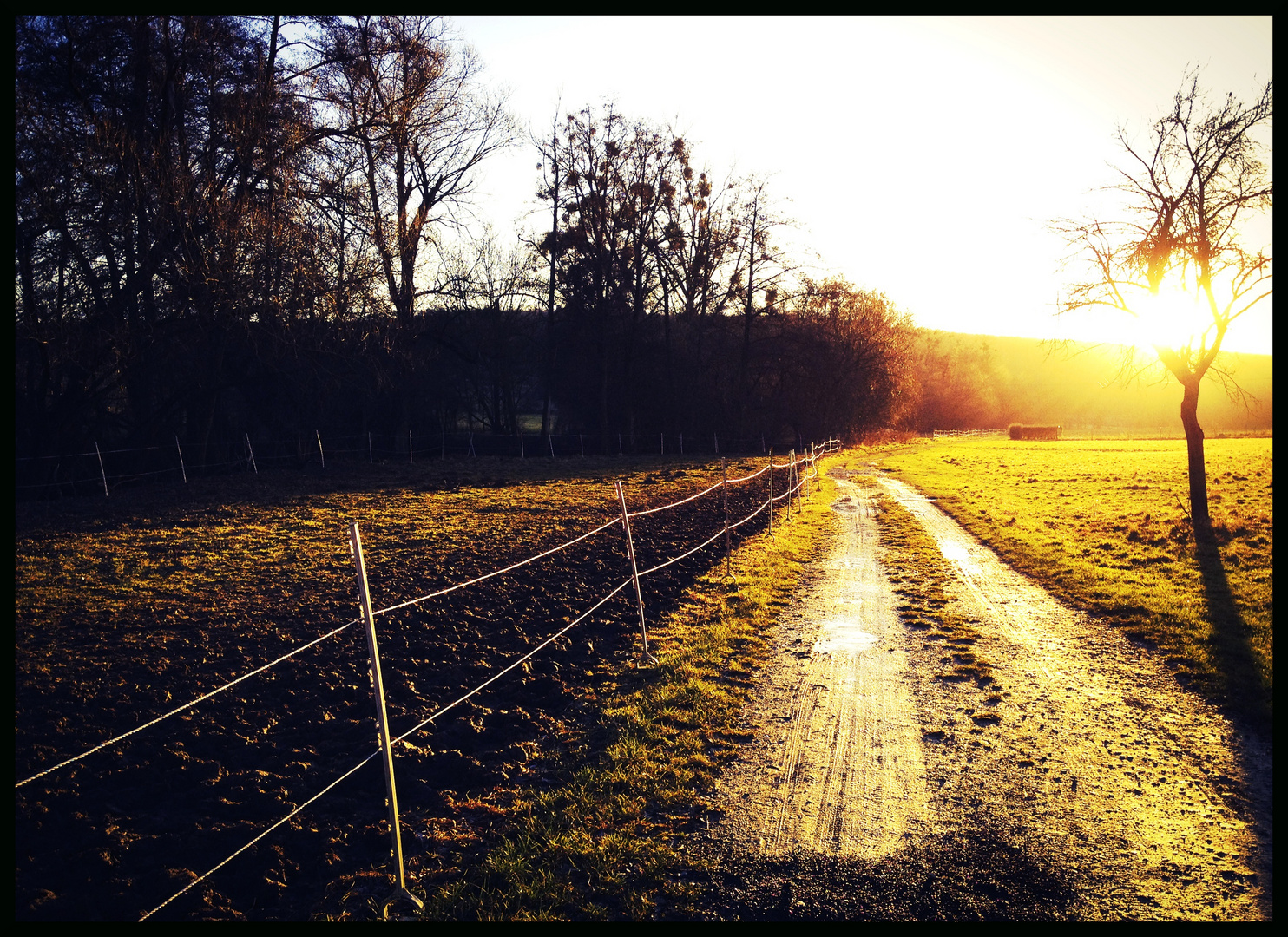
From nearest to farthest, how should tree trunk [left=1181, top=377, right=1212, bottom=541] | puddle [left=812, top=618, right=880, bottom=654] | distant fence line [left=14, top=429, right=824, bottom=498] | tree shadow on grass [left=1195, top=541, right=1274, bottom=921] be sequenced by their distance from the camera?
tree shadow on grass [left=1195, top=541, right=1274, bottom=921] → puddle [left=812, top=618, right=880, bottom=654] → tree trunk [left=1181, top=377, right=1212, bottom=541] → distant fence line [left=14, top=429, right=824, bottom=498]

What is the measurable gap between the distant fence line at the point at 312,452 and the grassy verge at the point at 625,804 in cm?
1770

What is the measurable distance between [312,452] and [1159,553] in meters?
24.9

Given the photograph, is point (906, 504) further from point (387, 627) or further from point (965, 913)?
Answer: point (965, 913)

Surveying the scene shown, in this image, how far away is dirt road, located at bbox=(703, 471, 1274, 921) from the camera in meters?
3.43

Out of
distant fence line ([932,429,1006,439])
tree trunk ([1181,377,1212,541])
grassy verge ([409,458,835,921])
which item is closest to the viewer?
grassy verge ([409,458,835,921])

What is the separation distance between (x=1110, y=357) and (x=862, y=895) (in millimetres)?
13449

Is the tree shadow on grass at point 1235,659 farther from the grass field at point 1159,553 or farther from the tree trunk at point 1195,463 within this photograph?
the tree trunk at point 1195,463

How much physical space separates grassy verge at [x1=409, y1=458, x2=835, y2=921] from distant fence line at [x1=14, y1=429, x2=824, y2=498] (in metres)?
17.7

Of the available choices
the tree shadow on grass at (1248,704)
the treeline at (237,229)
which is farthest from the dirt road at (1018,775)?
the treeline at (237,229)

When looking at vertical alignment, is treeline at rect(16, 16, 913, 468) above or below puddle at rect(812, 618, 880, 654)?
above

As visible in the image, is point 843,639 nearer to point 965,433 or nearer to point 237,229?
point 237,229

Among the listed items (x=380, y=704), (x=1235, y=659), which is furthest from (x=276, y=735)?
(x=1235, y=659)

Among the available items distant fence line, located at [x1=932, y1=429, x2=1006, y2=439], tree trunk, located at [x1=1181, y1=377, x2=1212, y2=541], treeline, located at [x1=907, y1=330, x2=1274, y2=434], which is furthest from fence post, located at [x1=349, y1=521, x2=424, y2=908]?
distant fence line, located at [x1=932, y1=429, x2=1006, y2=439]

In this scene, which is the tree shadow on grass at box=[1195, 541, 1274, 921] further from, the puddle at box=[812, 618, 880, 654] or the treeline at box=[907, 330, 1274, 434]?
the treeline at box=[907, 330, 1274, 434]
